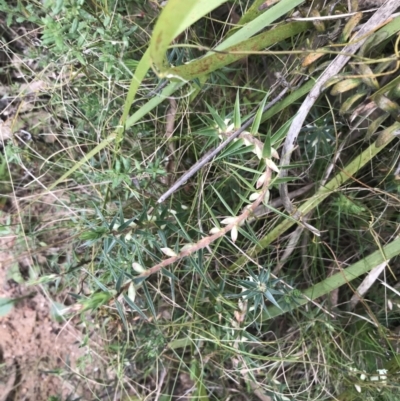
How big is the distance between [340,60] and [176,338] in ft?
2.41

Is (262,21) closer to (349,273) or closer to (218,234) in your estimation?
(218,234)

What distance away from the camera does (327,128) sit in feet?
3.10

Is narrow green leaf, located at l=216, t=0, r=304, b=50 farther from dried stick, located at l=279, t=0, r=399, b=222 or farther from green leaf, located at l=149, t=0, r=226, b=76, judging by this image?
green leaf, located at l=149, t=0, r=226, b=76

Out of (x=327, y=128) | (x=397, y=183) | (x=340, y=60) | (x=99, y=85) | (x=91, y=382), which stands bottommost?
(x=91, y=382)

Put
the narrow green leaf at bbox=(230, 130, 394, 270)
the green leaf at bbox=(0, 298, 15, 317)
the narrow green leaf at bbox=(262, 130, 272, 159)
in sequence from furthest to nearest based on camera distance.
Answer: the green leaf at bbox=(0, 298, 15, 317)
the narrow green leaf at bbox=(230, 130, 394, 270)
the narrow green leaf at bbox=(262, 130, 272, 159)

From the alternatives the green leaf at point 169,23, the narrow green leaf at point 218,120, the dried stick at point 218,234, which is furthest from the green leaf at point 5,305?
the green leaf at point 169,23

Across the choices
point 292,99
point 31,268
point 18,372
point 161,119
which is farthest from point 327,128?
point 18,372

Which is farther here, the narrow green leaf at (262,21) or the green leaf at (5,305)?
the green leaf at (5,305)

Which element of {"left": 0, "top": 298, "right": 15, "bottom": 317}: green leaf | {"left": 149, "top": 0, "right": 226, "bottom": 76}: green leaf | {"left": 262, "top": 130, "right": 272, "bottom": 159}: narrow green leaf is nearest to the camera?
{"left": 149, "top": 0, "right": 226, "bottom": 76}: green leaf

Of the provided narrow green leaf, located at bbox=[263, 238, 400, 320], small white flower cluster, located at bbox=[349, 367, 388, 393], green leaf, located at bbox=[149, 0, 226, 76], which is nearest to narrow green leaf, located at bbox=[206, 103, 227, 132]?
green leaf, located at bbox=[149, 0, 226, 76]

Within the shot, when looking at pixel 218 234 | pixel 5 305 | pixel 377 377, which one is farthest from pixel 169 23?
pixel 5 305

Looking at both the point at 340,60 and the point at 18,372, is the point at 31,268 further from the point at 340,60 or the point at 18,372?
the point at 340,60

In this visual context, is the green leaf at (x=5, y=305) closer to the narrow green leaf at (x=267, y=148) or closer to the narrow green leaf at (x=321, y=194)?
the narrow green leaf at (x=321, y=194)

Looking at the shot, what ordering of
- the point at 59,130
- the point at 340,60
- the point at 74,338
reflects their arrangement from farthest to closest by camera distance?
the point at 74,338 < the point at 59,130 < the point at 340,60
